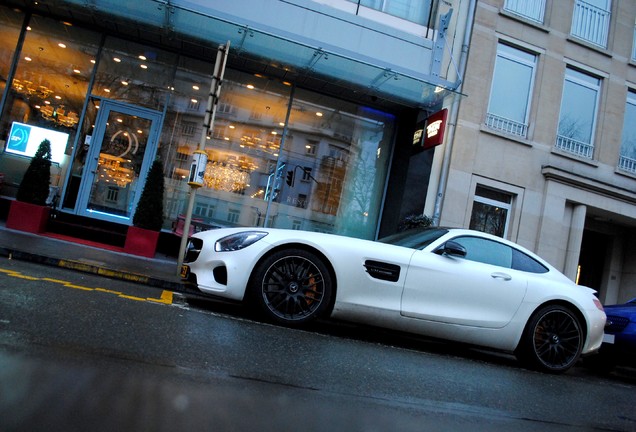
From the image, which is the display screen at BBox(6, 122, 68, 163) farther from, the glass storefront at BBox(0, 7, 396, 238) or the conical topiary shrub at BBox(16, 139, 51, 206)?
the conical topiary shrub at BBox(16, 139, 51, 206)

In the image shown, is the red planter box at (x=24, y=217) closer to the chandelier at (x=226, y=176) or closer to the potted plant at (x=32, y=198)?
the potted plant at (x=32, y=198)

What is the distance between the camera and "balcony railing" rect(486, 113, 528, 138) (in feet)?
40.9

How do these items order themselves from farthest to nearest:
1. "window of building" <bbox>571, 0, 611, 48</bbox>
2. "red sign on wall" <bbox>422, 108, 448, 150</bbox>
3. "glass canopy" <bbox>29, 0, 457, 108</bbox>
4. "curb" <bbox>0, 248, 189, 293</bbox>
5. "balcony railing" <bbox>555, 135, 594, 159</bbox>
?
1. "window of building" <bbox>571, 0, 611, 48</bbox>
2. "balcony railing" <bbox>555, 135, 594, 159</bbox>
3. "red sign on wall" <bbox>422, 108, 448, 150</bbox>
4. "glass canopy" <bbox>29, 0, 457, 108</bbox>
5. "curb" <bbox>0, 248, 189, 293</bbox>

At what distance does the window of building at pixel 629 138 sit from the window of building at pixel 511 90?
3.30m

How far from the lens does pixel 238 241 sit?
15.7 feet

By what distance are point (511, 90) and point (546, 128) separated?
1.36 metres

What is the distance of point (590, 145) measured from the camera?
13.3m

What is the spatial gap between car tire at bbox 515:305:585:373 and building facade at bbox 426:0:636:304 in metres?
6.40

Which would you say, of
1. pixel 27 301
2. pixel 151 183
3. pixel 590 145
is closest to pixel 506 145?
pixel 590 145

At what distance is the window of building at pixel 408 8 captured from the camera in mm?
11859

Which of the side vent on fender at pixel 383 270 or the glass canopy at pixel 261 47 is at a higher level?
the glass canopy at pixel 261 47

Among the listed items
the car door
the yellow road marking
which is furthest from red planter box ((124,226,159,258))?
the car door

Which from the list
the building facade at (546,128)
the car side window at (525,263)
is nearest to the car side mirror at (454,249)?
the car side window at (525,263)

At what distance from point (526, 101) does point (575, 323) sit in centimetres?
902
